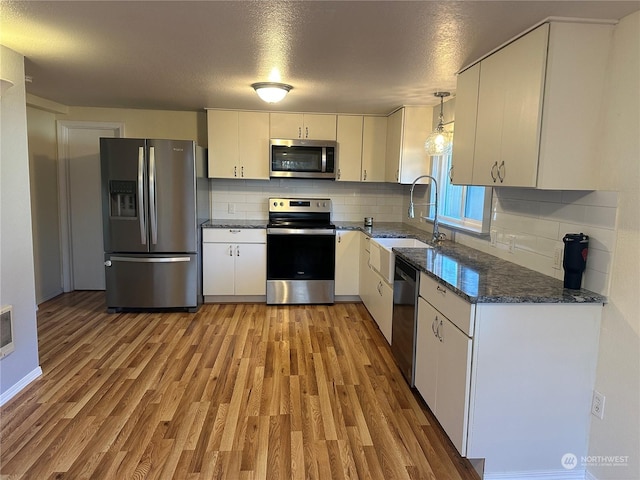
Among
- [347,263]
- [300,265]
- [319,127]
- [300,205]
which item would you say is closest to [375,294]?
[347,263]

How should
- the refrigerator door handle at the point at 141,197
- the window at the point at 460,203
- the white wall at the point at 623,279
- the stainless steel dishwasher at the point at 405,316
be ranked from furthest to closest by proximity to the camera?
the refrigerator door handle at the point at 141,197 < the window at the point at 460,203 < the stainless steel dishwasher at the point at 405,316 < the white wall at the point at 623,279

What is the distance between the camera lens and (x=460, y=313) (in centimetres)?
204

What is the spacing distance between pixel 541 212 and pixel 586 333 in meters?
0.79

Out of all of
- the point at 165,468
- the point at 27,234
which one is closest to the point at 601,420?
the point at 165,468

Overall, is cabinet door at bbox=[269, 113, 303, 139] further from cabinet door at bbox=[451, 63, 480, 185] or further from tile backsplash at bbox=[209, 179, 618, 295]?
cabinet door at bbox=[451, 63, 480, 185]

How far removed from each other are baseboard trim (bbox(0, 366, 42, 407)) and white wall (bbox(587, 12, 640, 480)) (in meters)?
3.31

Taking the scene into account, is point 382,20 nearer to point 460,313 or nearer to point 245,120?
point 460,313

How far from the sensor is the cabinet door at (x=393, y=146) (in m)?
4.39

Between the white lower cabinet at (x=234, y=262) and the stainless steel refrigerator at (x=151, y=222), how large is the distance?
227 mm

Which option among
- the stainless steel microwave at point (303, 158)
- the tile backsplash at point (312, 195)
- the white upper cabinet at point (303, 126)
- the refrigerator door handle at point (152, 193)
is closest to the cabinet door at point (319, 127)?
the white upper cabinet at point (303, 126)

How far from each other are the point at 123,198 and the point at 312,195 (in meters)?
2.10

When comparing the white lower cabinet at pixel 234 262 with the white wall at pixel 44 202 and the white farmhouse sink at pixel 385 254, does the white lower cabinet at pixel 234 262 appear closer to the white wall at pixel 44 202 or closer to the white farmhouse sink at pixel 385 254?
the white farmhouse sink at pixel 385 254

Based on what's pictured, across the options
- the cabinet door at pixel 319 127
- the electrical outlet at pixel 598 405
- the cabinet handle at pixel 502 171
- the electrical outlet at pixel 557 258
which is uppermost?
the cabinet door at pixel 319 127

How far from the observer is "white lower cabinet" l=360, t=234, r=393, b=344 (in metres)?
3.47
